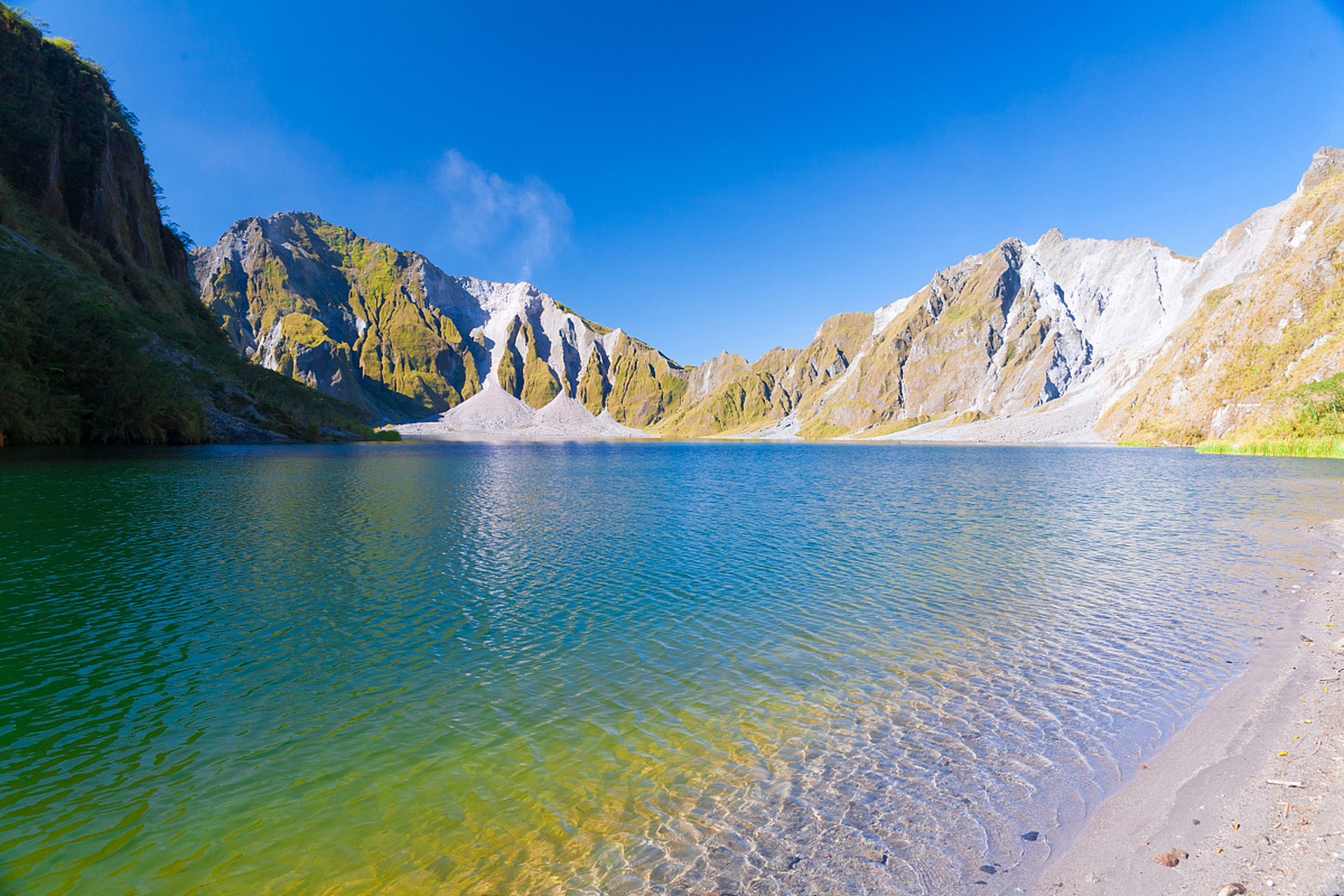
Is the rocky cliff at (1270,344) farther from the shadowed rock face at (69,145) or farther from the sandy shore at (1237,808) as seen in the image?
the shadowed rock face at (69,145)

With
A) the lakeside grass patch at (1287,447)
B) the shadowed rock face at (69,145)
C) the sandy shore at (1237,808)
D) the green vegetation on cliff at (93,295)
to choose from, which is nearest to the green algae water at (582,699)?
the sandy shore at (1237,808)

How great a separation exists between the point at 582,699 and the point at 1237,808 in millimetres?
8931

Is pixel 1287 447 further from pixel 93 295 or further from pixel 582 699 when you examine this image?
pixel 93 295

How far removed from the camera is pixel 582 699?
1075 cm

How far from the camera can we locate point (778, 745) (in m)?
9.15

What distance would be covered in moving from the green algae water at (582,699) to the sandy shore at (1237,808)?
39 centimetres

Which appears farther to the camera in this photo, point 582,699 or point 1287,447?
point 1287,447

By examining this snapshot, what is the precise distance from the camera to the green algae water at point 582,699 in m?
6.66

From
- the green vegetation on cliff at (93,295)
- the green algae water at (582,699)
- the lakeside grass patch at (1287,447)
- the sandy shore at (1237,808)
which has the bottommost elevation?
the green algae water at (582,699)

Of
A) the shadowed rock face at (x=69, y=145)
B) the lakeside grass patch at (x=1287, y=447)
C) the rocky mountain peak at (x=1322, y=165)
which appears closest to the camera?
the lakeside grass patch at (x=1287, y=447)

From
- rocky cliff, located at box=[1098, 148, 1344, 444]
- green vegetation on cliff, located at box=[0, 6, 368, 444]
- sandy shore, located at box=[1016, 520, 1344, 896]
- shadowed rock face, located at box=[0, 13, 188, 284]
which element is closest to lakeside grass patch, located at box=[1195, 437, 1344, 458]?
rocky cliff, located at box=[1098, 148, 1344, 444]

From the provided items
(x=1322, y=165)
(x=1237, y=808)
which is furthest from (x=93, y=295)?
(x=1322, y=165)

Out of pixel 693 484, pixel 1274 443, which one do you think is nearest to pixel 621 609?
pixel 693 484

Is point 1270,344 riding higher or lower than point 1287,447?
higher
